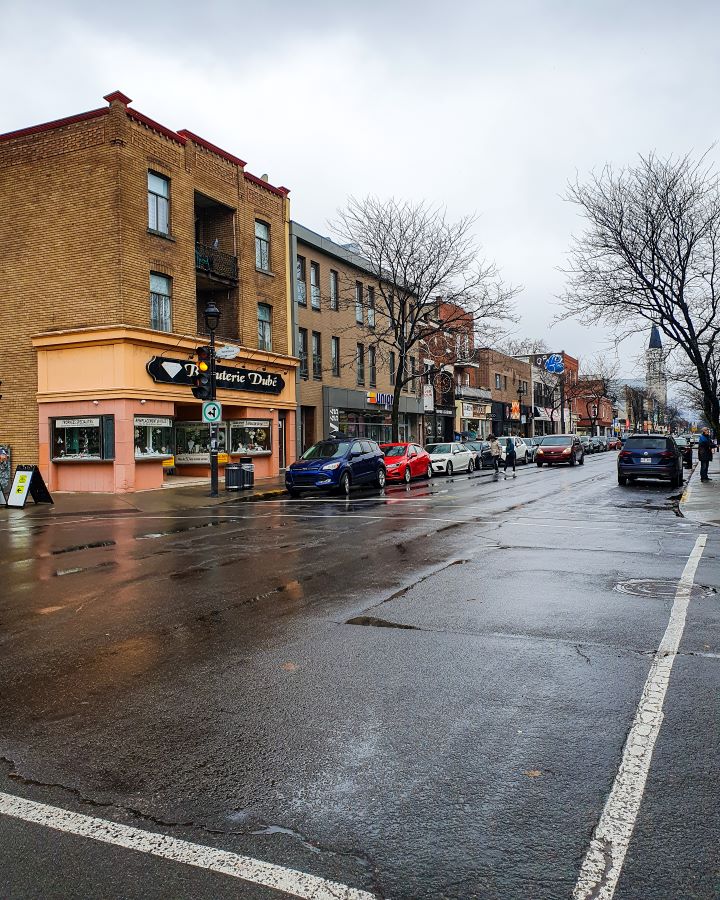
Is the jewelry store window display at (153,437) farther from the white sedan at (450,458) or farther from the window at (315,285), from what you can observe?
the window at (315,285)

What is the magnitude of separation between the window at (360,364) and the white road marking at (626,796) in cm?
3409

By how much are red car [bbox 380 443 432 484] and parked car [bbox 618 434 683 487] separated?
7.35 m

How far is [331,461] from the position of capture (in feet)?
69.9

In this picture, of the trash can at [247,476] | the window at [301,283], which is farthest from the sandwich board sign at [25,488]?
the window at [301,283]

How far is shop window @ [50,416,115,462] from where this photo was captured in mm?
22812

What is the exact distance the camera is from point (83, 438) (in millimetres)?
23422

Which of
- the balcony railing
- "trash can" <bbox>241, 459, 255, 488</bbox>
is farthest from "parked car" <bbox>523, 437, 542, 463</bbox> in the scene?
"trash can" <bbox>241, 459, 255, 488</bbox>

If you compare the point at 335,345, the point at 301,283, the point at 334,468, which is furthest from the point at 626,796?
the point at 335,345

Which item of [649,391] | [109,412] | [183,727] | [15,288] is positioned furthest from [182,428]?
[649,391]

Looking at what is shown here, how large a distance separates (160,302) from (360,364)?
1641cm

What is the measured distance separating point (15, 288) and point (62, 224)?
286 centimetres

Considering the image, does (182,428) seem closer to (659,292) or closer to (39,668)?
(659,292)

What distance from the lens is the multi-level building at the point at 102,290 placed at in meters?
22.8

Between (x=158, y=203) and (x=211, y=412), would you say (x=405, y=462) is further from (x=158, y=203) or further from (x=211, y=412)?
(x=158, y=203)
